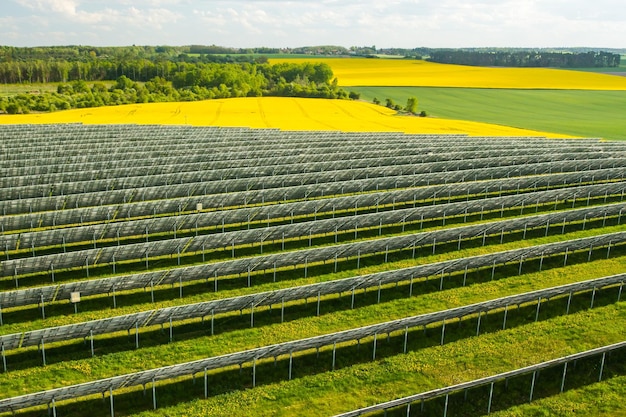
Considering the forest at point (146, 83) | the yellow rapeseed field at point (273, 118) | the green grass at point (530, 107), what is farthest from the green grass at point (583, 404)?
the forest at point (146, 83)

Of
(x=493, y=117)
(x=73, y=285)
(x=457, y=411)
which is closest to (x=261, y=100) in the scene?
(x=493, y=117)

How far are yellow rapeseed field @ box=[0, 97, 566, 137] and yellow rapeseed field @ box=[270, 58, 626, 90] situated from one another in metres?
52.5

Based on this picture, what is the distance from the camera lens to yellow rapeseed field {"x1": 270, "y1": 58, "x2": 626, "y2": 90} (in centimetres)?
13300

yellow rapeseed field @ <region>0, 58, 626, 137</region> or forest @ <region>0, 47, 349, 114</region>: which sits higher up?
forest @ <region>0, 47, 349, 114</region>

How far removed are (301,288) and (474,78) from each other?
141 metres

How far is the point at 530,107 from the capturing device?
3834 inches

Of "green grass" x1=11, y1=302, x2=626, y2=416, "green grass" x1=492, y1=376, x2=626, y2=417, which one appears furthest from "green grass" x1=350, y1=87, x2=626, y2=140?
"green grass" x1=492, y1=376, x2=626, y2=417

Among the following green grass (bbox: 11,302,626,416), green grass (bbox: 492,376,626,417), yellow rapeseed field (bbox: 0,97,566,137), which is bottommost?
green grass (bbox: 492,376,626,417)

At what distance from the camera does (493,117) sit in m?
83.5

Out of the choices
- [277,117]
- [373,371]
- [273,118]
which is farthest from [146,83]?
[373,371]

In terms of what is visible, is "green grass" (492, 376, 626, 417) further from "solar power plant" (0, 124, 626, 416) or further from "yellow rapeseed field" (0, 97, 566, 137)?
"yellow rapeseed field" (0, 97, 566, 137)

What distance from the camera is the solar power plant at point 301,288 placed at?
48.1 feet

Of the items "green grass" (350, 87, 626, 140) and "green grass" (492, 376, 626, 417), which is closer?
"green grass" (492, 376, 626, 417)

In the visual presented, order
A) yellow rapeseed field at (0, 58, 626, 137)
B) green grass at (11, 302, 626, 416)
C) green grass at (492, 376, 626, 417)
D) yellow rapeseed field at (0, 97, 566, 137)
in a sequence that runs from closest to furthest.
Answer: green grass at (492, 376, 626, 417)
green grass at (11, 302, 626, 416)
yellow rapeseed field at (0, 97, 566, 137)
yellow rapeseed field at (0, 58, 626, 137)
